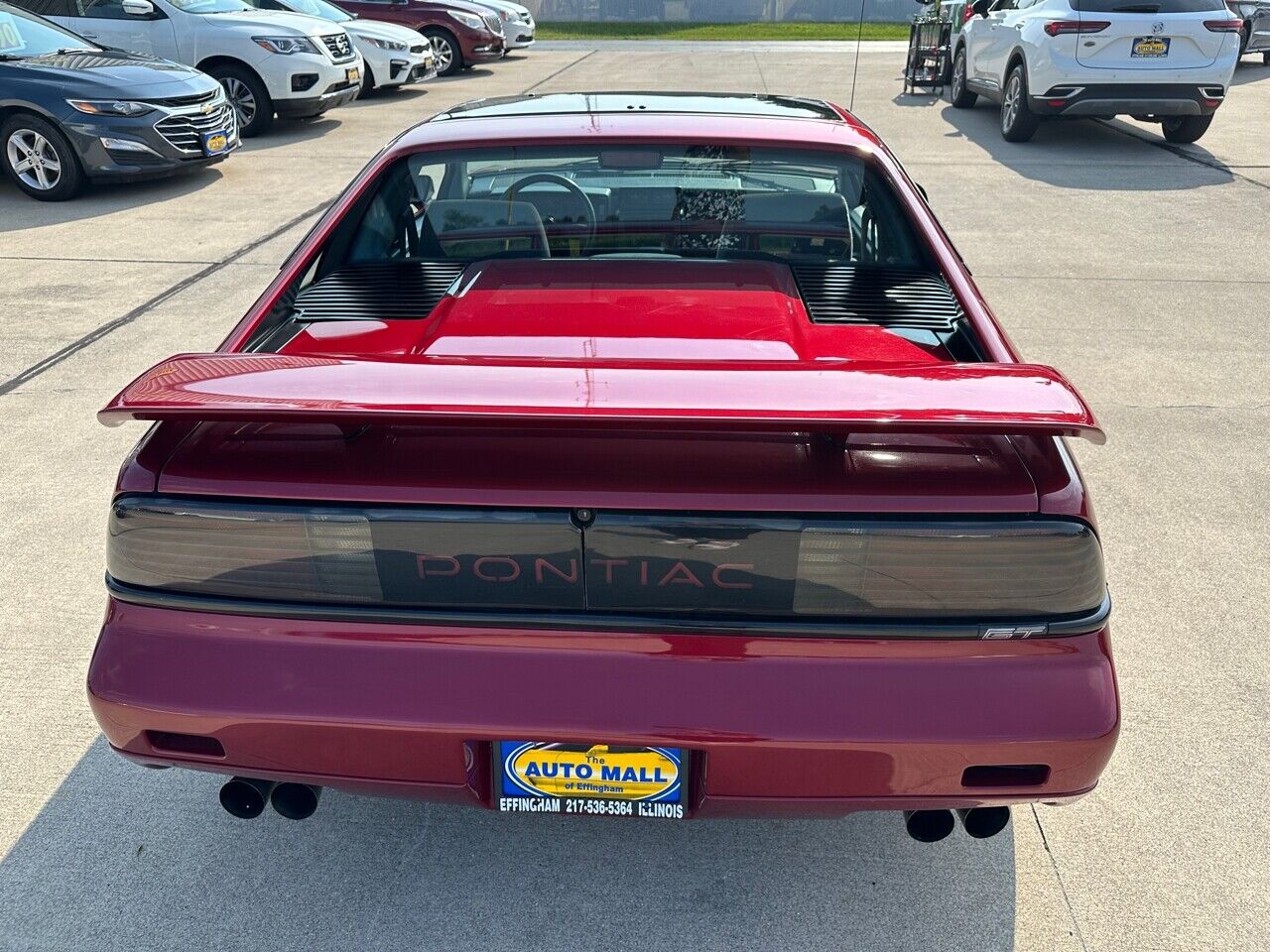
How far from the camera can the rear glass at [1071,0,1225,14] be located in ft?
32.5

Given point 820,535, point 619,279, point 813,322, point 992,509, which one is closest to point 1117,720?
point 992,509

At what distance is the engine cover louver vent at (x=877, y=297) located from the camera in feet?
8.76

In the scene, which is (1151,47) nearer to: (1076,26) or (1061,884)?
(1076,26)

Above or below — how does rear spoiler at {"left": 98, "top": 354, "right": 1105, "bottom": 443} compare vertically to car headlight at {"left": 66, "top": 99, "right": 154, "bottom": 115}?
above

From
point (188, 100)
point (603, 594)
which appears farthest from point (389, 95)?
point (603, 594)

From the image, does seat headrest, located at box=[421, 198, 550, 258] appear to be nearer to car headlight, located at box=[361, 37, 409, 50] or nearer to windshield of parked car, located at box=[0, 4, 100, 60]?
windshield of parked car, located at box=[0, 4, 100, 60]

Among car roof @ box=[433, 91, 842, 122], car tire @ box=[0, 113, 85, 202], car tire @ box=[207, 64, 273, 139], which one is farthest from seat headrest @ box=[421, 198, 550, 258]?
car tire @ box=[207, 64, 273, 139]

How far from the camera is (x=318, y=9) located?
530 inches

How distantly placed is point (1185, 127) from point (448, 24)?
11142 mm

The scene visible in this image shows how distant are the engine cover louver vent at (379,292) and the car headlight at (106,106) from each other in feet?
21.6

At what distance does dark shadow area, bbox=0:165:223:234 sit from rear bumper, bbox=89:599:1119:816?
Result: 7229 millimetres

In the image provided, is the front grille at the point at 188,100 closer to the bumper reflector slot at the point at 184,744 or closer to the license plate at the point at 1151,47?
the bumper reflector slot at the point at 184,744

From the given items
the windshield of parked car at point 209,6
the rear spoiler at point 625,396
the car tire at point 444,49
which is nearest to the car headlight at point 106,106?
the windshield of parked car at point 209,6

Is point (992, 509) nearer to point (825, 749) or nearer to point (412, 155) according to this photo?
point (825, 749)
